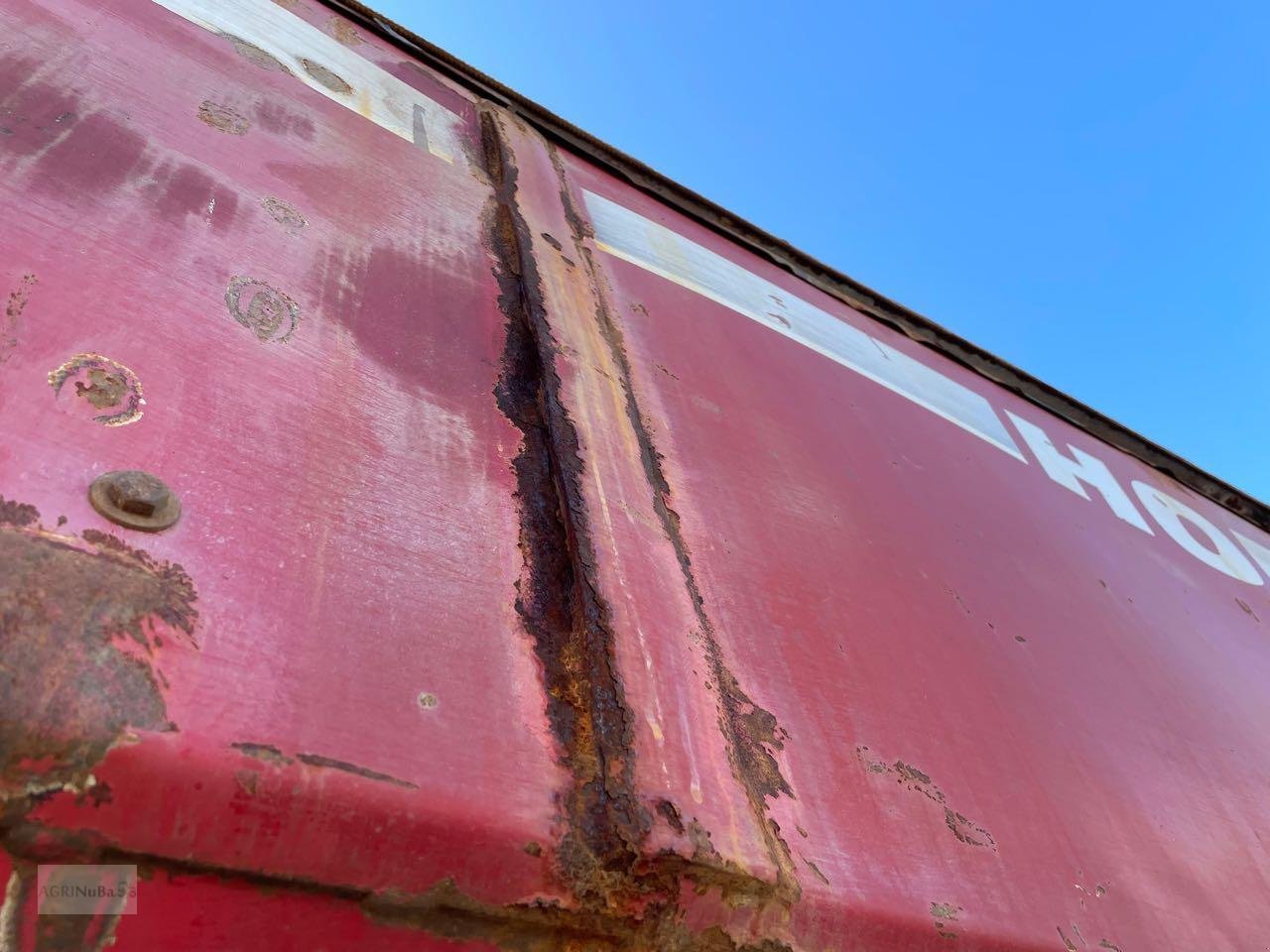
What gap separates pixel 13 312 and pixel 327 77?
3.43 ft

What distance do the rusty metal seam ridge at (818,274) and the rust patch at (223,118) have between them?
0.88 meters

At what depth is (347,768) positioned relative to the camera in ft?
1.79

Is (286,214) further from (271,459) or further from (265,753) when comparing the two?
(265,753)

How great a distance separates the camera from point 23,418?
2.02ft

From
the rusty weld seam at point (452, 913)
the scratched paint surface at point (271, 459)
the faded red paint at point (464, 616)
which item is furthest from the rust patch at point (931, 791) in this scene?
the scratched paint surface at point (271, 459)

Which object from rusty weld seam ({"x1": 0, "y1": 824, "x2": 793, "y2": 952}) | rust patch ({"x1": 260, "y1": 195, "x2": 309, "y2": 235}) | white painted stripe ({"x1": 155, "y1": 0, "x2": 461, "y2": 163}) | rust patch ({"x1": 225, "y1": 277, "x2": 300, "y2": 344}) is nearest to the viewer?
rusty weld seam ({"x1": 0, "y1": 824, "x2": 793, "y2": 952})

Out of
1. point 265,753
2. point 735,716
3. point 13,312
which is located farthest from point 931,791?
point 13,312

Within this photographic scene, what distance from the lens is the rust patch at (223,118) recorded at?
1.14 m

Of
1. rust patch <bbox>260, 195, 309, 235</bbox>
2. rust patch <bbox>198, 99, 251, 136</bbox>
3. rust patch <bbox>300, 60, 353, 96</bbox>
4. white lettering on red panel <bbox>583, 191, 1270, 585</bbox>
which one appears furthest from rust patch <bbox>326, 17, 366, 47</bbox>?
rust patch <bbox>260, 195, 309, 235</bbox>

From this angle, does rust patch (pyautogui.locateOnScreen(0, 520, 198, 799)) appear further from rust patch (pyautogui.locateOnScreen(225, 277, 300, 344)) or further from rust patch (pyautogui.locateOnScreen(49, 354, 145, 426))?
rust patch (pyautogui.locateOnScreen(225, 277, 300, 344))

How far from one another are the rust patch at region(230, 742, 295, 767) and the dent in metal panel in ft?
4.14

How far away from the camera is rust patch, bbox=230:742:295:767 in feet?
1.70

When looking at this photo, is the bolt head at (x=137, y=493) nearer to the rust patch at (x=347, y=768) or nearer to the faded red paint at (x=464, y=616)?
the faded red paint at (x=464, y=616)

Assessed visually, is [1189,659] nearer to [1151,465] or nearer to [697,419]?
[697,419]
